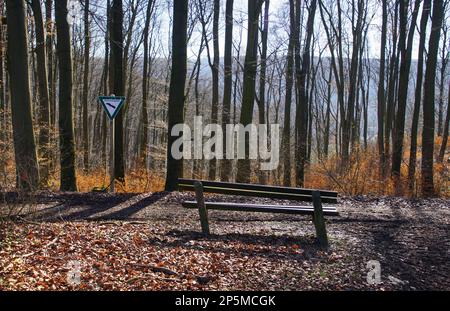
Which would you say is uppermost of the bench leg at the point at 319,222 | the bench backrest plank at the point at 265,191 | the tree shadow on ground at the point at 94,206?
the bench backrest plank at the point at 265,191

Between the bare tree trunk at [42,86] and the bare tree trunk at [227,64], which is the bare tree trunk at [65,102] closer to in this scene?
the bare tree trunk at [42,86]

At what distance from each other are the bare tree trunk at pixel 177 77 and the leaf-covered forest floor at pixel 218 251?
2.88 m

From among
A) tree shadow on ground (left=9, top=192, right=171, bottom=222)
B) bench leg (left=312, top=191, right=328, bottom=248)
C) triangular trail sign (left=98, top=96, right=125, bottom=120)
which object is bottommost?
tree shadow on ground (left=9, top=192, right=171, bottom=222)

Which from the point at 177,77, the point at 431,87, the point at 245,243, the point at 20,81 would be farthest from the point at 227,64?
the point at 245,243

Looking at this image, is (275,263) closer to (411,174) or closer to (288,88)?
(411,174)

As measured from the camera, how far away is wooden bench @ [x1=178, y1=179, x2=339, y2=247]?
6023 mm

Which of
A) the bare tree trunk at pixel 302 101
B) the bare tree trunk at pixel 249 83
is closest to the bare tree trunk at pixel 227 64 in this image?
the bare tree trunk at pixel 249 83

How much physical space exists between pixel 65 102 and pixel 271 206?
25.6 feet

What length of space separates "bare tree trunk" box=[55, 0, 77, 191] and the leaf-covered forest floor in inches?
140

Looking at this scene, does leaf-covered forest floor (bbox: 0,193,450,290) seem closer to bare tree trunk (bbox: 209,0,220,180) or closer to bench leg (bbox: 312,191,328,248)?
bench leg (bbox: 312,191,328,248)

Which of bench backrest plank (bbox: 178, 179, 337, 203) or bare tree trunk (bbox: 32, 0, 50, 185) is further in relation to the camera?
bare tree trunk (bbox: 32, 0, 50, 185)

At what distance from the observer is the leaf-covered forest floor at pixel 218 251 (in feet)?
14.6

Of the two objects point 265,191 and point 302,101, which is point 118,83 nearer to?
point 265,191

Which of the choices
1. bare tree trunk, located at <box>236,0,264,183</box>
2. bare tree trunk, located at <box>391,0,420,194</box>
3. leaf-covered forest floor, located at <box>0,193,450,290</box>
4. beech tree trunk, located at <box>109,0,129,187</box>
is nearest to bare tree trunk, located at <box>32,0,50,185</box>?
beech tree trunk, located at <box>109,0,129,187</box>
